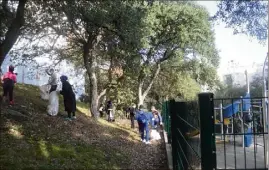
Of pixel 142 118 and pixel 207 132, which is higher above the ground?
pixel 207 132

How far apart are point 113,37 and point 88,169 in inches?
346

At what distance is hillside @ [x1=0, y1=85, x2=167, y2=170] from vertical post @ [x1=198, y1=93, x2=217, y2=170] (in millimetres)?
6692

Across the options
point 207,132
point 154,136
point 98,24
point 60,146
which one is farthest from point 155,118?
point 207,132

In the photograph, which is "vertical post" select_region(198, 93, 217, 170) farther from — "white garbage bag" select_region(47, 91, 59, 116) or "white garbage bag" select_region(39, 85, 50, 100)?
"white garbage bag" select_region(39, 85, 50, 100)

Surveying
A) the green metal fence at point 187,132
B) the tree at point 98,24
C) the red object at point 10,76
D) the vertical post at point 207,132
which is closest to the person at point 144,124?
the tree at point 98,24

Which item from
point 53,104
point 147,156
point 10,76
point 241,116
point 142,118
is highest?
point 10,76

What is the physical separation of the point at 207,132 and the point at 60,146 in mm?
8799

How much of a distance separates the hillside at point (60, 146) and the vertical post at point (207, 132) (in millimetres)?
6692

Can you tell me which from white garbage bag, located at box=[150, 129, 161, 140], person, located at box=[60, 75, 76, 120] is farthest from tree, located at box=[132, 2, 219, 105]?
person, located at box=[60, 75, 76, 120]

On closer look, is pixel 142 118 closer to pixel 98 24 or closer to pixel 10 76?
pixel 98 24

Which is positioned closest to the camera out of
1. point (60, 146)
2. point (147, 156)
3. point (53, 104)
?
point (60, 146)

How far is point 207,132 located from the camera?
237 cm

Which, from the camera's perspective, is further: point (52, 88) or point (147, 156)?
point (52, 88)

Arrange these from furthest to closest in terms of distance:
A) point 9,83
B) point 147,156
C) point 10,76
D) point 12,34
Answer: point 10,76 → point 9,83 → point 147,156 → point 12,34
